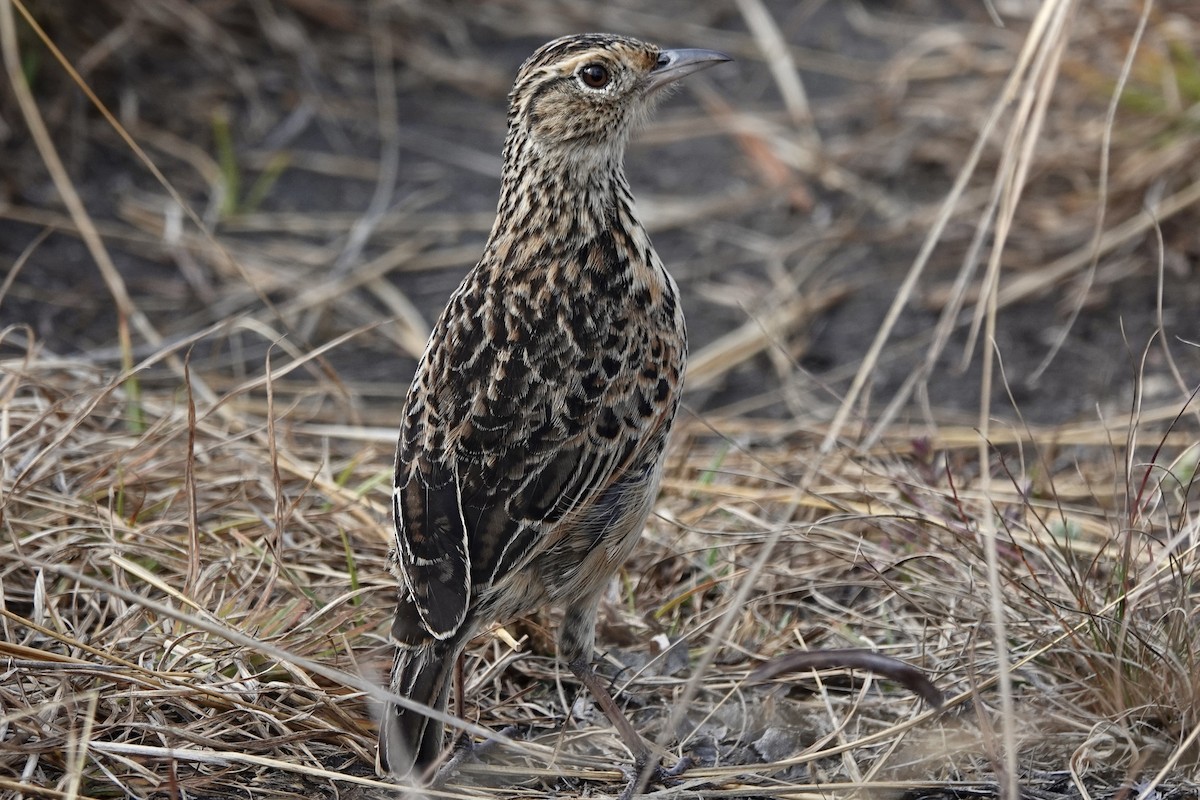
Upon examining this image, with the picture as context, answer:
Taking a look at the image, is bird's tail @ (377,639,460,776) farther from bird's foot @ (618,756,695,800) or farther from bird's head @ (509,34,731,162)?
bird's head @ (509,34,731,162)

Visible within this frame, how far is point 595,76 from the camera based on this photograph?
425 centimetres

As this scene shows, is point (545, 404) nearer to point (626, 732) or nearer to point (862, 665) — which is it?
point (626, 732)

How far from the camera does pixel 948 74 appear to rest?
857 cm

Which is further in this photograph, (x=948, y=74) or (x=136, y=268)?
(x=948, y=74)

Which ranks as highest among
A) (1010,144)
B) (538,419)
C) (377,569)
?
(1010,144)

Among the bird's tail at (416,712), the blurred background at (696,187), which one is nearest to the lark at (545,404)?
the bird's tail at (416,712)

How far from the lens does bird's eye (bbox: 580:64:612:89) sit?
4238mm

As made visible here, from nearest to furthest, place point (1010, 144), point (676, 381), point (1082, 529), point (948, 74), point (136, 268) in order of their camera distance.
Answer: point (676, 381) → point (1010, 144) → point (1082, 529) → point (136, 268) → point (948, 74)

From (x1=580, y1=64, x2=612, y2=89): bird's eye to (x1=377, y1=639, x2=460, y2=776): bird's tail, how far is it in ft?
5.73

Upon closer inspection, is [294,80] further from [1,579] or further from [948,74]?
[1,579]

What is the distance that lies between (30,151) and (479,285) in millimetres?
4562

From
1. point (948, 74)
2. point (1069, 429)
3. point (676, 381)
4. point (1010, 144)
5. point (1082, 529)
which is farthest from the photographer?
point (948, 74)

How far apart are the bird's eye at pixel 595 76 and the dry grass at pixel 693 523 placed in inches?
40.7

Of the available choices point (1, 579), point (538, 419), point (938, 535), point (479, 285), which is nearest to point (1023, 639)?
point (938, 535)
